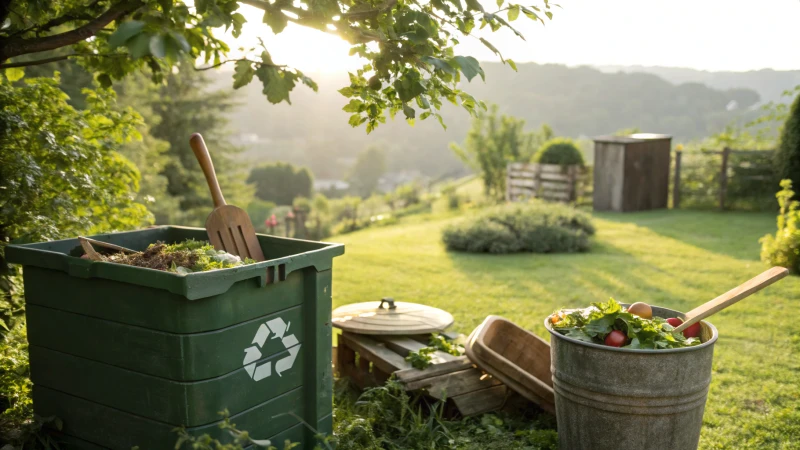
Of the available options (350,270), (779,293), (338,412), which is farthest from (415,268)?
(338,412)

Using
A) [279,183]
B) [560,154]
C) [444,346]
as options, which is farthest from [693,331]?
[279,183]

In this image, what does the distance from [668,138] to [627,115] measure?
44015 millimetres

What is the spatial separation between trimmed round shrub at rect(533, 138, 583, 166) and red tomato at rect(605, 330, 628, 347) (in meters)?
13.4

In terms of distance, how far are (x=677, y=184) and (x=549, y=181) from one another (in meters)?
2.99

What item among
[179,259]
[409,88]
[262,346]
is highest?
[409,88]

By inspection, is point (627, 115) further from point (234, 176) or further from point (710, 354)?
point (710, 354)

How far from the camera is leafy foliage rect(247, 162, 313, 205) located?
151 feet

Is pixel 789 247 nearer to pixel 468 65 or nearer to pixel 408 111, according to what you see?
pixel 408 111

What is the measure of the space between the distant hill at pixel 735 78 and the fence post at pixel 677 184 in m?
29.3

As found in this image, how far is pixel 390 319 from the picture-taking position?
454 cm

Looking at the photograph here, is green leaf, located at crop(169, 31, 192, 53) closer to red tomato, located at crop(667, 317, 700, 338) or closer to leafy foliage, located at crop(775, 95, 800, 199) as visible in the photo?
red tomato, located at crop(667, 317, 700, 338)

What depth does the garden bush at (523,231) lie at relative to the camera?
1005 centimetres

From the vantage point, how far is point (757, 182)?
13648 mm

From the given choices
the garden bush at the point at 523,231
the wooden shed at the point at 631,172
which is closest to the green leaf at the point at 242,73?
the garden bush at the point at 523,231
